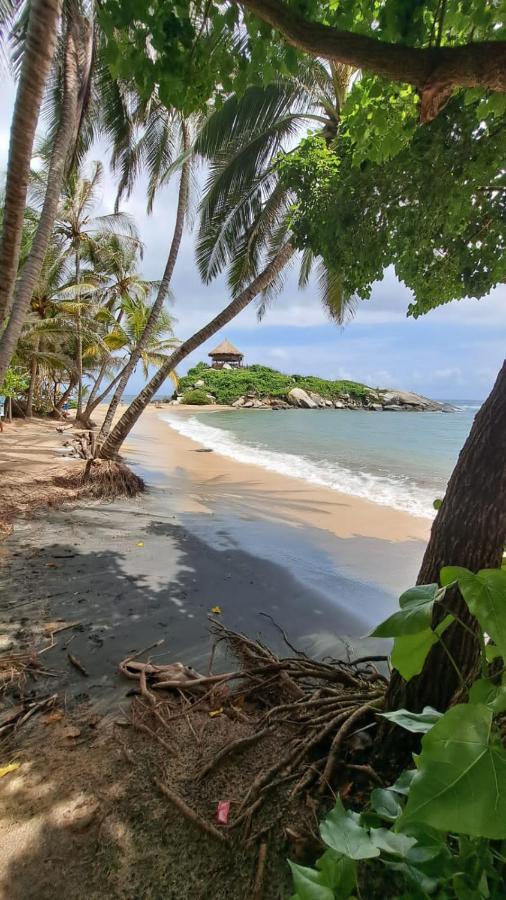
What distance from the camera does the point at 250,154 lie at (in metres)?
7.50

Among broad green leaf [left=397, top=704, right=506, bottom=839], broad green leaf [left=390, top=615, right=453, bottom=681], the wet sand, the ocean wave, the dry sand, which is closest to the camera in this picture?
broad green leaf [left=397, top=704, right=506, bottom=839]

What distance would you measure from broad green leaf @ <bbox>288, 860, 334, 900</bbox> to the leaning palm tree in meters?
7.03

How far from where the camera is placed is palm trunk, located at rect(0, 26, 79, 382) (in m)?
4.86

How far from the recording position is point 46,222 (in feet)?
17.1

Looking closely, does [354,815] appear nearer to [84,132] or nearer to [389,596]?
[389,596]

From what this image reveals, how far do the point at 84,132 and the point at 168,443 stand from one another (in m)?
10.9

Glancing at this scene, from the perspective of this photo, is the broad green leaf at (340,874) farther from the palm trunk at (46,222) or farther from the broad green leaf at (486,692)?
the palm trunk at (46,222)

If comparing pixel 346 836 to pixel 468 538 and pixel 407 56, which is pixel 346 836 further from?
pixel 407 56

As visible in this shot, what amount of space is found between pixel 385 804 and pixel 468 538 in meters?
0.94

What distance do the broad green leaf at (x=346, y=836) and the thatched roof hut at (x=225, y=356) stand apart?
5785 centimetres

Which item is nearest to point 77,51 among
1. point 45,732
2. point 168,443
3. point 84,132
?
point 84,132

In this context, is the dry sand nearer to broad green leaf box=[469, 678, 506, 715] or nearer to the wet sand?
the wet sand

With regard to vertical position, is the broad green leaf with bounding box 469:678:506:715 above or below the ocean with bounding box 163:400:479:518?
above

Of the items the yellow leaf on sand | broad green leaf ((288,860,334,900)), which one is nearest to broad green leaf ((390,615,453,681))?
broad green leaf ((288,860,334,900))
